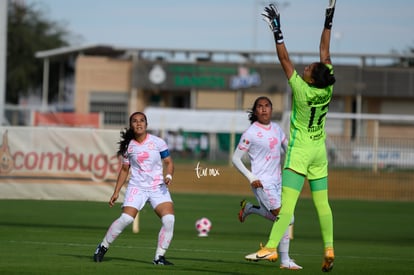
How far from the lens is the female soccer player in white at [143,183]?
551 inches

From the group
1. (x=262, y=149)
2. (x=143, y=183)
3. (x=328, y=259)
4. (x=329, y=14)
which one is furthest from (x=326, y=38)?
(x=143, y=183)

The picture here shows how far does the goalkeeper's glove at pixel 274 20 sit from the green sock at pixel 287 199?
1.55 meters

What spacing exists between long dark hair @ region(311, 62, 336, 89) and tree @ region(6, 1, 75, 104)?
73.5 m

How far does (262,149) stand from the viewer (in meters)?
14.8

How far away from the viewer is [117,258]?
1459cm

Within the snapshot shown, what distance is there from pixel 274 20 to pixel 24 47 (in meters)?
75.6

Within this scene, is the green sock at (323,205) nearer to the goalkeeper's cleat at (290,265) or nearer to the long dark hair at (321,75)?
the long dark hair at (321,75)

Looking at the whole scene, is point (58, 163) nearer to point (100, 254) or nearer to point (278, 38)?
point (100, 254)

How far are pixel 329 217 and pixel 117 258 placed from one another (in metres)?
3.51

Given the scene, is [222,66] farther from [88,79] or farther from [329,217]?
[329,217]

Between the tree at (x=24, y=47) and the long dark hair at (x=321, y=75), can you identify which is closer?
the long dark hair at (x=321, y=75)

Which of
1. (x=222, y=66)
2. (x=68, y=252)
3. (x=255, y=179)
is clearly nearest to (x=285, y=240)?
(x=255, y=179)

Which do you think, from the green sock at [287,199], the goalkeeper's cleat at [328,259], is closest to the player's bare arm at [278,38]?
the green sock at [287,199]

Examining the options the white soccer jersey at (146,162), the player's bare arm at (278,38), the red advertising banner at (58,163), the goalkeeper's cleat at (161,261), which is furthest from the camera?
the red advertising banner at (58,163)
